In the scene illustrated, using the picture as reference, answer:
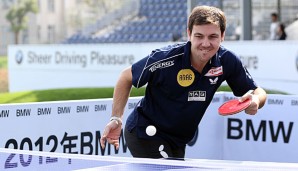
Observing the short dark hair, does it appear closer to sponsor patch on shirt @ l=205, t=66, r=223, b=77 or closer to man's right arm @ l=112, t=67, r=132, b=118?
sponsor patch on shirt @ l=205, t=66, r=223, b=77

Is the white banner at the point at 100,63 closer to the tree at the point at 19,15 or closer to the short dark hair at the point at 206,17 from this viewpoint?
the short dark hair at the point at 206,17

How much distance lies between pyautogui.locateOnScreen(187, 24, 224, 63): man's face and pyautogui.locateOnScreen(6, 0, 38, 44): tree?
58.7m

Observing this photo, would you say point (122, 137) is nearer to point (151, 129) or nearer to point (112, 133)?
point (151, 129)

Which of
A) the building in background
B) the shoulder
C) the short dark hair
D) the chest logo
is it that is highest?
the short dark hair

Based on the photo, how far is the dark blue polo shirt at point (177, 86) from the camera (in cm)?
416

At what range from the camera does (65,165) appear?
12.3 feet

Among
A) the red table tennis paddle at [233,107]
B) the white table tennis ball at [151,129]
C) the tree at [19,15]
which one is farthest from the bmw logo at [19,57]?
the tree at [19,15]

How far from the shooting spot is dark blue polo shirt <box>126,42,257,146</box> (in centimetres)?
416

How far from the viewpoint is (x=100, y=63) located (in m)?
21.0

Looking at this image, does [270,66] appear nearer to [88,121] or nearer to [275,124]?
[275,124]

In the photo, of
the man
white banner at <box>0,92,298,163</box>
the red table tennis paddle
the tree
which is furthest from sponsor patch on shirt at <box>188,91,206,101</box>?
the tree

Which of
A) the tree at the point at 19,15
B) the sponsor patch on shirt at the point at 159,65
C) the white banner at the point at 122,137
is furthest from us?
the tree at the point at 19,15

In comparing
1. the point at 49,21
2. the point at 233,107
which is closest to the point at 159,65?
the point at 233,107

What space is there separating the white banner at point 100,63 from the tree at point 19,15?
126 ft
